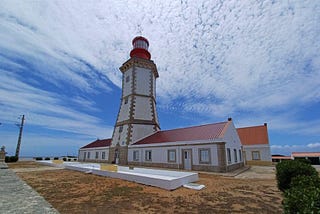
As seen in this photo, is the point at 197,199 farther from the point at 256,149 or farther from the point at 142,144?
the point at 256,149

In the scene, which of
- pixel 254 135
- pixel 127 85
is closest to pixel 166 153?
pixel 127 85

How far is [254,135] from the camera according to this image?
24.3 m

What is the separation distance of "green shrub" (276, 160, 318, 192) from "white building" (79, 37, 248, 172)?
7303 millimetres

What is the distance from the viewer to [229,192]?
6.97 meters

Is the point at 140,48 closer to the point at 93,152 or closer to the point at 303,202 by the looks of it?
the point at 93,152

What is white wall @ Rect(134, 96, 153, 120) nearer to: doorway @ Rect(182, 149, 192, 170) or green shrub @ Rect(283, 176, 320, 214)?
doorway @ Rect(182, 149, 192, 170)

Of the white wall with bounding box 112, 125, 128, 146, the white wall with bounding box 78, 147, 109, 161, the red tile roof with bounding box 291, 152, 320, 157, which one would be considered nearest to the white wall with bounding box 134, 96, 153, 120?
the white wall with bounding box 112, 125, 128, 146

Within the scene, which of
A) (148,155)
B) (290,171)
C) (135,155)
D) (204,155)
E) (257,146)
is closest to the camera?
(290,171)

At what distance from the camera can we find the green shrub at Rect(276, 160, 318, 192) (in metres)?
5.40

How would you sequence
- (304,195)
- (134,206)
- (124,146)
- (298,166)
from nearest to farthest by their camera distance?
(304,195) → (134,206) → (298,166) → (124,146)

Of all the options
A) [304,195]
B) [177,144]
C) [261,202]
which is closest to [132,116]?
[177,144]

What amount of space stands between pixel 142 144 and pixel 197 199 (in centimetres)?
1418

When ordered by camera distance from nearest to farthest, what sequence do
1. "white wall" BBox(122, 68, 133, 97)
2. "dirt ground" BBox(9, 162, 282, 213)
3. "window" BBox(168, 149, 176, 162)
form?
"dirt ground" BBox(9, 162, 282, 213)
"window" BBox(168, 149, 176, 162)
"white wall" BBox(122, 68, 133, 97)

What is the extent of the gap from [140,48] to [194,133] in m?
15.1
